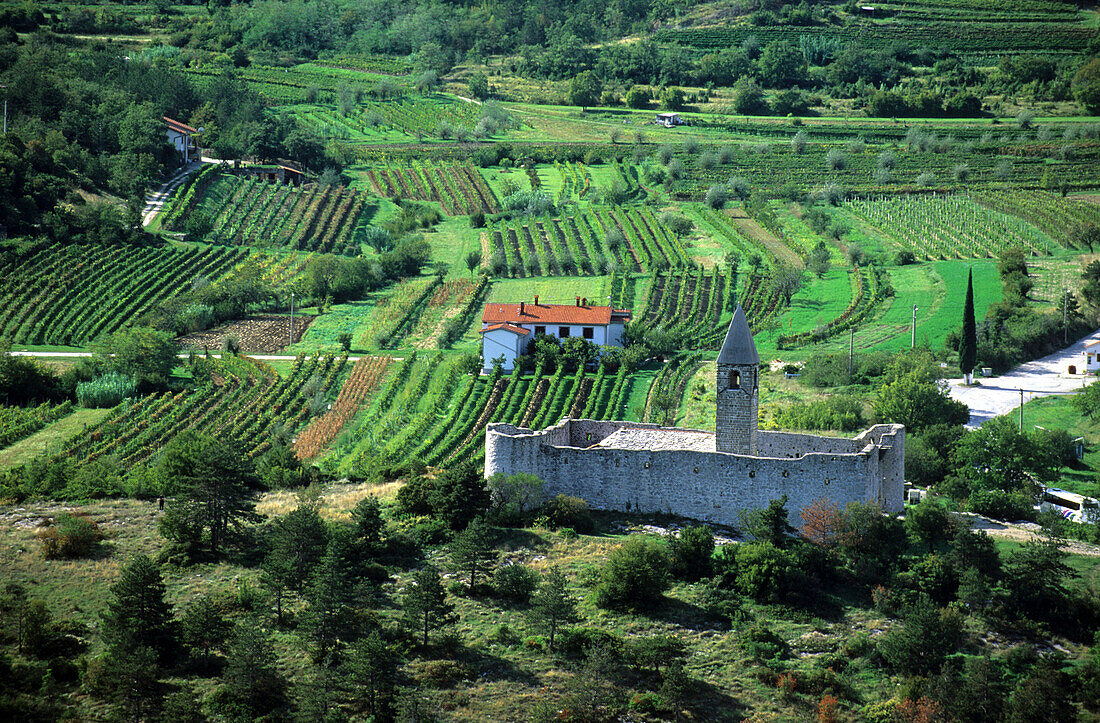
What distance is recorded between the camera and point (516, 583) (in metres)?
51.8

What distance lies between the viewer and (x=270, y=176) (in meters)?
138

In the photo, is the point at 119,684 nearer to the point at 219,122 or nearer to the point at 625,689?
the point at 625,689

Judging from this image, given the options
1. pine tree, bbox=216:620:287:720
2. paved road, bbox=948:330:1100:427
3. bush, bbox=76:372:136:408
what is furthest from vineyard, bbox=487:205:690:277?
pine tree, bbox=216:620:287:720

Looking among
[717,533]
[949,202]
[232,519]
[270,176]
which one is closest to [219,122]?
[270,176]

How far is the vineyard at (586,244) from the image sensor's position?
11462 centimetres

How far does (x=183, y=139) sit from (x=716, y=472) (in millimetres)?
99400

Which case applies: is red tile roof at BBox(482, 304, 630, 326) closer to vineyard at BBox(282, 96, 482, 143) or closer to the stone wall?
the stone wall

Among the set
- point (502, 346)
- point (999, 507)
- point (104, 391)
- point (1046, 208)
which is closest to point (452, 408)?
point (502, 346)

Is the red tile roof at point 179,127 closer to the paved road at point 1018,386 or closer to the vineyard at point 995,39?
the paved road at point 1018,386

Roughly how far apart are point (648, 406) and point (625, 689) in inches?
1368

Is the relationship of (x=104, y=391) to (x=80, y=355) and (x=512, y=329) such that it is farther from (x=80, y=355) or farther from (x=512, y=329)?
(x=512, y=329)

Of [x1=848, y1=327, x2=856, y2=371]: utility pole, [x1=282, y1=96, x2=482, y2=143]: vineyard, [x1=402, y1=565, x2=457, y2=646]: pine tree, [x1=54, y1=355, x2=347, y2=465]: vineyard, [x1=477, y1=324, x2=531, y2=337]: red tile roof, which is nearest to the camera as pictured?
[x1=402, y1=565, x2=457, y2=646]: pine tree

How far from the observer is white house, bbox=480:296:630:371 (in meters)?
87.9

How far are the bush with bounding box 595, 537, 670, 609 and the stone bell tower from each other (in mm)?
6836
